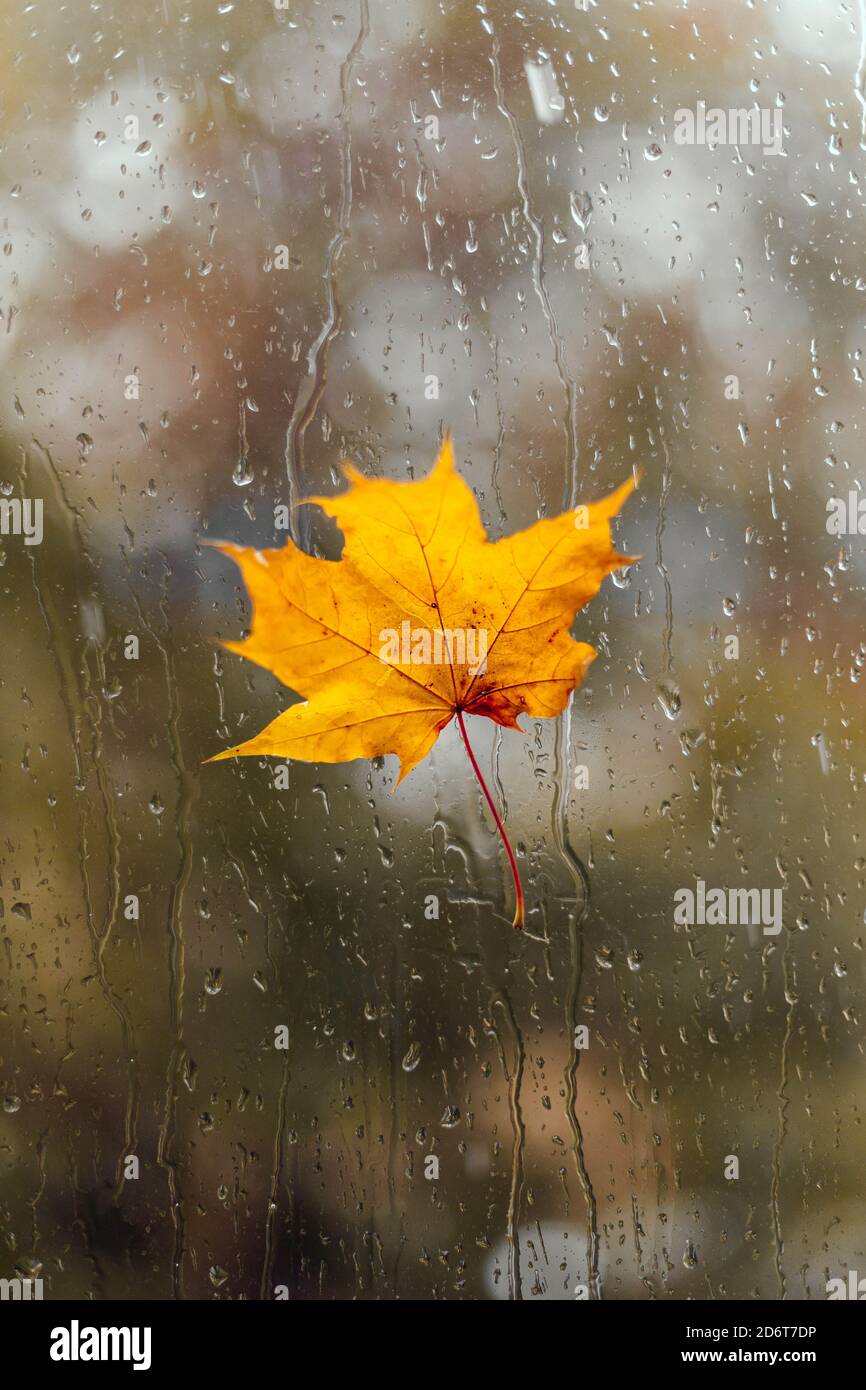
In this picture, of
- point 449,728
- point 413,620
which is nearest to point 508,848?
point 449,728

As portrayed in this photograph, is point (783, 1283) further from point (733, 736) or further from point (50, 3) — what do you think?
point (50, 3)

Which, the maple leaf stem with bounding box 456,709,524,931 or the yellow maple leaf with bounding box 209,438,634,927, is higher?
the yellow maple leaf with bounding box 209,438,634,927

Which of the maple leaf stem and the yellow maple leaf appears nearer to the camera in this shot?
the yellow maple leaf

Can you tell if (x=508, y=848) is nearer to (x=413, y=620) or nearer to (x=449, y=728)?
(x=449, y=728)
